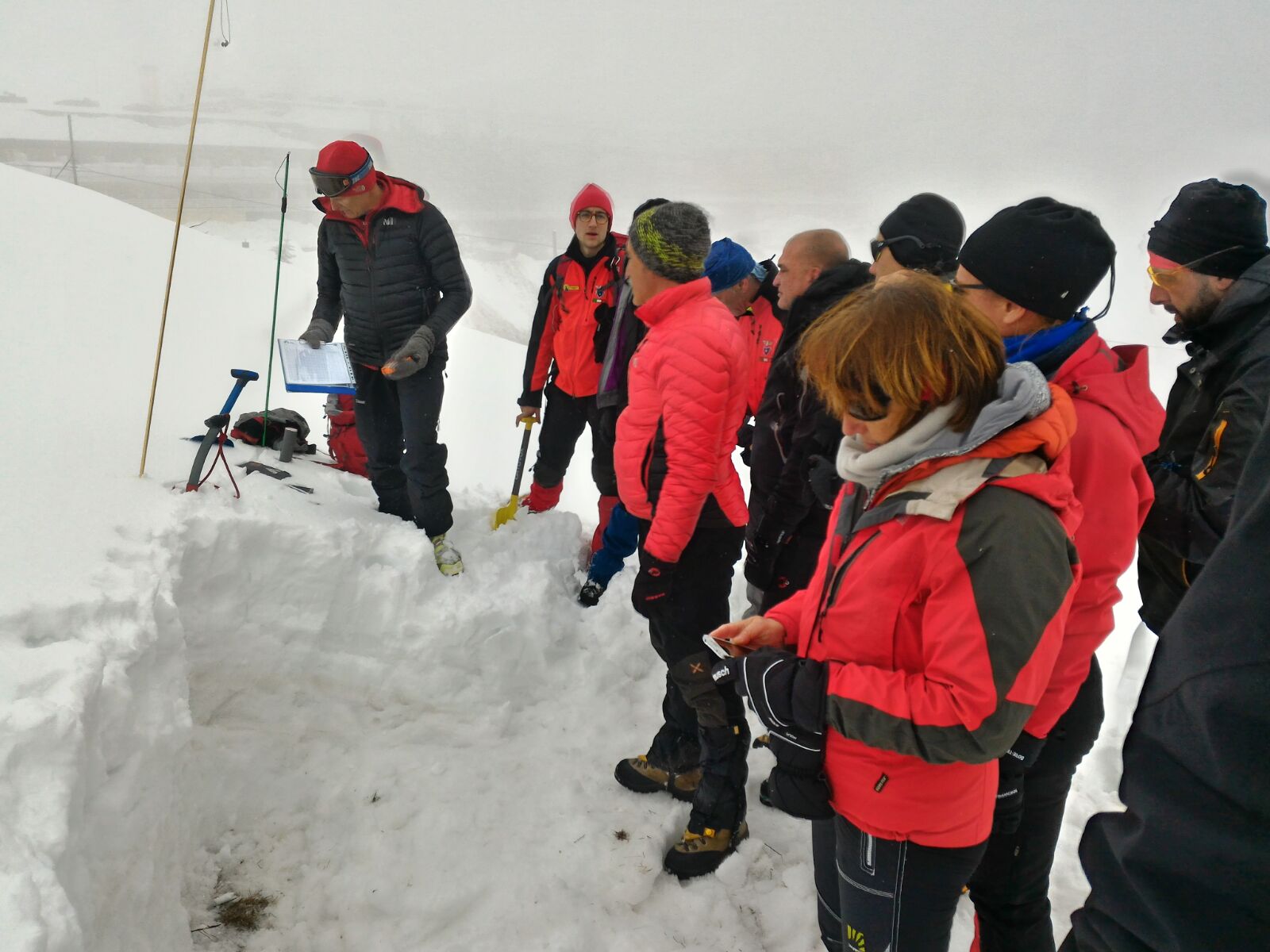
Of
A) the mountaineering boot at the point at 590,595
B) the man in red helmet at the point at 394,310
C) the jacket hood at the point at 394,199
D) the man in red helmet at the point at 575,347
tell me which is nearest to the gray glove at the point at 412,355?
the man in red helmet at the point at 394,310

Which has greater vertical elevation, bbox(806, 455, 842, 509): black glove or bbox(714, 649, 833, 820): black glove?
bbox(806, 455, 842, 509): black glove

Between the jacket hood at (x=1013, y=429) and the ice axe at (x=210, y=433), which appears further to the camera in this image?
the ice axe at (x=210, y=433)

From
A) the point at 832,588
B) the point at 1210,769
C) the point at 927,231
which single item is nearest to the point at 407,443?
the point at 927,231

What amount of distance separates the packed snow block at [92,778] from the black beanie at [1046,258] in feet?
6.02

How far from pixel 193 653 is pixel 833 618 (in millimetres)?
1947

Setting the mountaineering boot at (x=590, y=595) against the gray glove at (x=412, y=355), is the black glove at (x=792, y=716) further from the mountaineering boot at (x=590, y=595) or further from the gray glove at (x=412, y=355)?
the mountaineering boot at (x=590, y=595)

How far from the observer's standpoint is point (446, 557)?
115 inches

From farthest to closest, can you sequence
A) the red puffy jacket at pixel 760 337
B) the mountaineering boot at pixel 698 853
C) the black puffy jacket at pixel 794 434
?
the red puffy jacket at pixel 760 337 → the mountaineering boot at pixel 698 853 → the black puffy jacket at pixel 794 434

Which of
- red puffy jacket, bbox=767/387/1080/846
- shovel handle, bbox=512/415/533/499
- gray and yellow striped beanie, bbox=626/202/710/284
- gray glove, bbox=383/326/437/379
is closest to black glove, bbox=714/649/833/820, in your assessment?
red puffy jacket, bbox=767/387/1080/846

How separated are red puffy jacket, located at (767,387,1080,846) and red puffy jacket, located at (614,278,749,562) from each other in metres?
0.65

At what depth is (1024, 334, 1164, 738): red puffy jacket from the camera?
3.72 ft

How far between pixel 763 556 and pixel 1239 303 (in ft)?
4.06

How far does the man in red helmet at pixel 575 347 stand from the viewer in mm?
3164

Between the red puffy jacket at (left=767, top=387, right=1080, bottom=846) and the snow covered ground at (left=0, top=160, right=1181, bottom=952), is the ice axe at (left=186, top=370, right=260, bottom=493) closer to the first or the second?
the snow covered ground at (left=0, top=160, right=1181, bottom=952)
